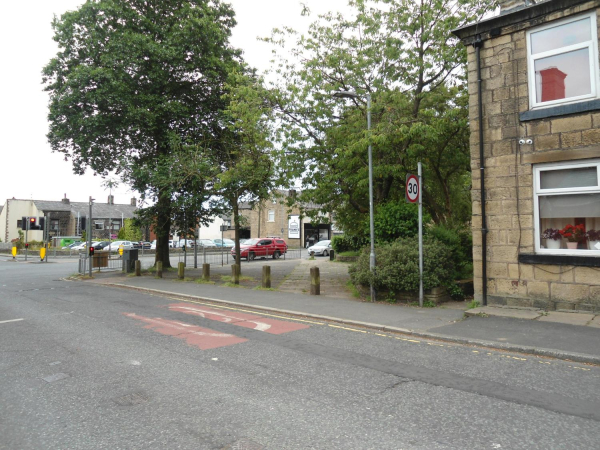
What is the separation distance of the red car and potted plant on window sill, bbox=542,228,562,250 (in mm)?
25942

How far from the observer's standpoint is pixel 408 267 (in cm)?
1038

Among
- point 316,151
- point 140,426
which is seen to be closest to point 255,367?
point 140,426

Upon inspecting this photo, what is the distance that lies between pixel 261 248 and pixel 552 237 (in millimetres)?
27012

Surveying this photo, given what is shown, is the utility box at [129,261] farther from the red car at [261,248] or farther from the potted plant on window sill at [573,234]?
the potted plant on window sill at [573,234]

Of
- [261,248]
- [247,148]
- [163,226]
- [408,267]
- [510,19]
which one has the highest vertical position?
[510,19]

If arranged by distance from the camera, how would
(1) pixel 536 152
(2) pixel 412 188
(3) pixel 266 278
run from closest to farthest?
1. (1) pixel 536 152
2. (2) pixel 412 188
3. (3) pixel 266 278

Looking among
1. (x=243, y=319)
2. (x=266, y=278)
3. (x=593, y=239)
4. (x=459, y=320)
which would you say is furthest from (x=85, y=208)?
(x=593, y=239)

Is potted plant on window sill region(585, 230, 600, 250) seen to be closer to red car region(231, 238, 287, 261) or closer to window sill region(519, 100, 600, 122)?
window sill region(519, 100, 600, 122)

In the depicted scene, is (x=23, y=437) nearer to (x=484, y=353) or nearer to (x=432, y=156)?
(x=484, y=353)

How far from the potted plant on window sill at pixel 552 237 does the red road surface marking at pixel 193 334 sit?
6539mm

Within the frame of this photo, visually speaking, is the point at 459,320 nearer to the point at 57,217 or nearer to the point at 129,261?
the point at 129,261

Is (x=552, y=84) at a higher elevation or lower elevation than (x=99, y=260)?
higher

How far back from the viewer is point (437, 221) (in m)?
17.1

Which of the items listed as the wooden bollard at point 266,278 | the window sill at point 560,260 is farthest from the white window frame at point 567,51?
the wooden bollard at point 266,278
